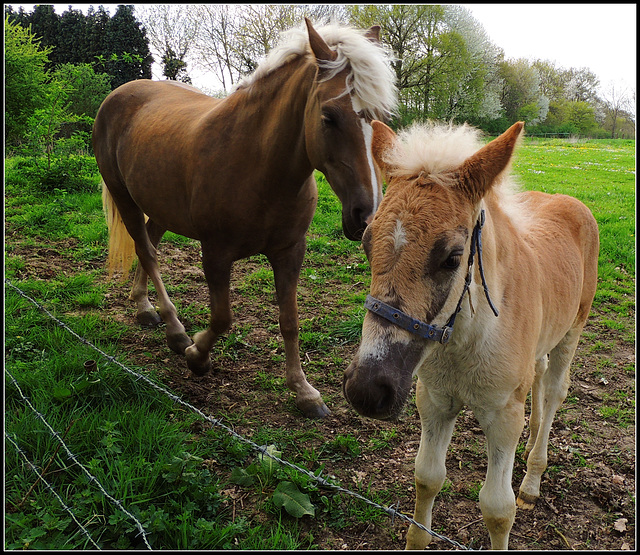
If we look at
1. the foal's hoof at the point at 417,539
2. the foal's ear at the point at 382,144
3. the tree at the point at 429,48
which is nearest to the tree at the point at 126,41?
the tree at the point at 429,48

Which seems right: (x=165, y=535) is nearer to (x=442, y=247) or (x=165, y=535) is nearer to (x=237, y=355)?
(x=442, y=247)

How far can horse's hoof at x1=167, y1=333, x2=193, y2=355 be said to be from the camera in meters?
4.01

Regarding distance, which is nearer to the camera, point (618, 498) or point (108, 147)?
point (618, 498)

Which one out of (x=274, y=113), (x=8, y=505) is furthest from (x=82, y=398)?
(x=274, y=113)

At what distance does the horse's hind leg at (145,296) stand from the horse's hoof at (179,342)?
0.61 metres

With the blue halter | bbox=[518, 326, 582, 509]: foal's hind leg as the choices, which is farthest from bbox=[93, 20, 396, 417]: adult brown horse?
bbox=[518, 326, 582, 509]: foal's hind leg

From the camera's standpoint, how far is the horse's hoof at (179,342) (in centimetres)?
401

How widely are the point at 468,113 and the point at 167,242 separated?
23.2 metres

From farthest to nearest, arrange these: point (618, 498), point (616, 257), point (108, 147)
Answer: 1. point (616, 257)
2. point (108, 147)
3. point (618, 498)

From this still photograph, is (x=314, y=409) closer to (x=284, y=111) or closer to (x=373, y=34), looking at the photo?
(x=284, y=111)

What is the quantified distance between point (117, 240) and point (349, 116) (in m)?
3.48

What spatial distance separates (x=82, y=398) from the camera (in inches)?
114

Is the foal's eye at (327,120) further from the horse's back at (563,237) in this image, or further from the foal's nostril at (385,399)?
the foal's nostril at (385,399)

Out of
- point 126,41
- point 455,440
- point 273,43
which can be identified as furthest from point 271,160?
point 126,41
